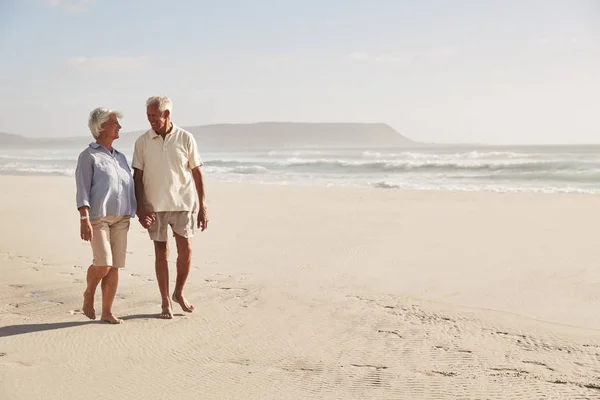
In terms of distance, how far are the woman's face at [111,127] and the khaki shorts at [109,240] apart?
59 cm

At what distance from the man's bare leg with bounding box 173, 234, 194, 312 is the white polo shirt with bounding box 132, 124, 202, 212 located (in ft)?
1.02

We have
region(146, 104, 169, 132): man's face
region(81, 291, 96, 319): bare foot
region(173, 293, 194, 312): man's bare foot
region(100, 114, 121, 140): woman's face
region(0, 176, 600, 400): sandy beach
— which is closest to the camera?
region(0, 176, 600, 400): sandy beach

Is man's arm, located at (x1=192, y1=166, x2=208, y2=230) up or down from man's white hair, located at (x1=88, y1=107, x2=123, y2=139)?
down

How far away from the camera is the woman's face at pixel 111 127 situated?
181 inches

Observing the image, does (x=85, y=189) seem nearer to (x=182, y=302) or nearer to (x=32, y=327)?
(x=32, y=327)

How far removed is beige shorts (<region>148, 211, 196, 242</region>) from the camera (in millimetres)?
4902

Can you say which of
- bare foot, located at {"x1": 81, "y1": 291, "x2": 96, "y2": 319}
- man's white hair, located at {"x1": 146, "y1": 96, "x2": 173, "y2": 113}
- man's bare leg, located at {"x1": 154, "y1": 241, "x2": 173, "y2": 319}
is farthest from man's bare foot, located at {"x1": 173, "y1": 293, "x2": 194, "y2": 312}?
man's white hair, located at {"x1": 146, "y1": 96, "x2": 173, "y2": 113}

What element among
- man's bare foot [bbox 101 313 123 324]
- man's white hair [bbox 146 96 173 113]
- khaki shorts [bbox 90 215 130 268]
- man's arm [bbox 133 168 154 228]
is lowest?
man's bare foot [bbox 101 313 123 324]

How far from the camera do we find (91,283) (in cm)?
482

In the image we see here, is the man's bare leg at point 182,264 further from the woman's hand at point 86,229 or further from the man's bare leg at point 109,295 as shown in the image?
the woman's hand at point 86,229

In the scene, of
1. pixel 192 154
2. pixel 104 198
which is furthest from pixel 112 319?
pixel 192 154

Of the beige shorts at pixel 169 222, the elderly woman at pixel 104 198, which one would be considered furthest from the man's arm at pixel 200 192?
the elderly woman at pixel 104 198

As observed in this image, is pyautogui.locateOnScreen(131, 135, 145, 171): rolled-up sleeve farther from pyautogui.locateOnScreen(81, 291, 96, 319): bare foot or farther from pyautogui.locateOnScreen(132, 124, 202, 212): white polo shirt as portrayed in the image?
pyautogui.locateOnScreen(81, 291, 96, 319): bare foot

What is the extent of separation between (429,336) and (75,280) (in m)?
3.67
